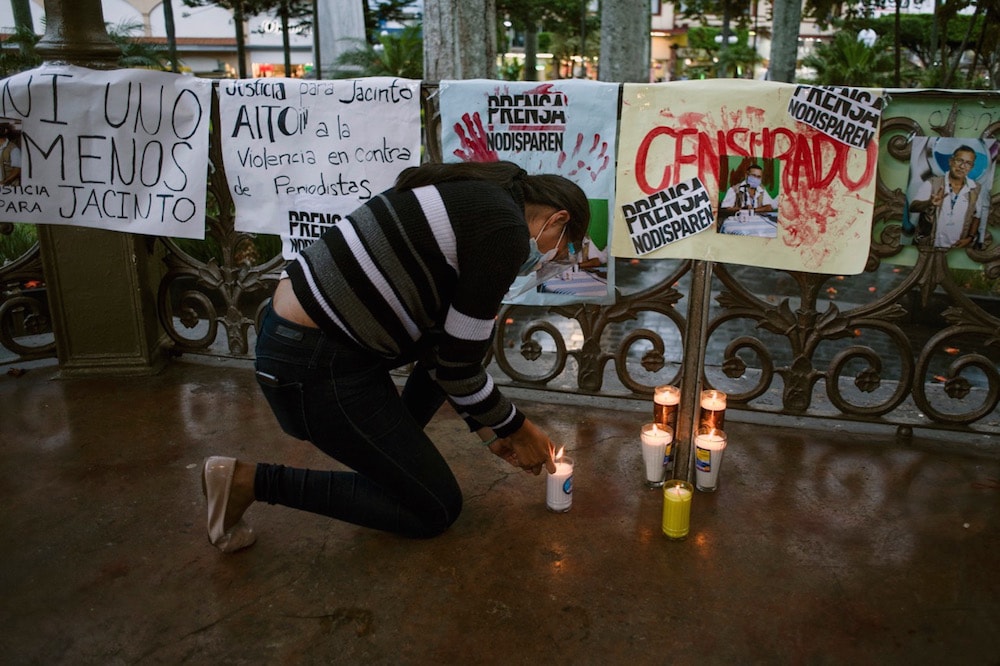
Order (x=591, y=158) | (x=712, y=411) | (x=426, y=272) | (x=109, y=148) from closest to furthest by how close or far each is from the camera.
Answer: (x=426, y=272)
(x=712, y=411)
(x=591, y=158)
(x=109, y=148)

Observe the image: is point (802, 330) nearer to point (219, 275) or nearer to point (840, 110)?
point (840, 110)

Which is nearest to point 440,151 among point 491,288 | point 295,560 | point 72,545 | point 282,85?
point 282,85

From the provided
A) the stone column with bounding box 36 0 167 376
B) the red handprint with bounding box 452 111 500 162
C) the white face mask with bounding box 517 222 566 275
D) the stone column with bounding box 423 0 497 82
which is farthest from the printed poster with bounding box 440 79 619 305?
the stone column with bounding box 423 0 497 82

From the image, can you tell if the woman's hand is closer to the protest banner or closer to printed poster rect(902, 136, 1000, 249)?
the protest banner

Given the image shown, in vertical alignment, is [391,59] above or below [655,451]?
above

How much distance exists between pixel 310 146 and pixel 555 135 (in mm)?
1192

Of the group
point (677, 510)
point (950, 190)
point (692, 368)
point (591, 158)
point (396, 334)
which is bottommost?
point (677, 510)

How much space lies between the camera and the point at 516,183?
232 cm

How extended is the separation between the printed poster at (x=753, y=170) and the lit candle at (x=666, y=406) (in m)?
0.57

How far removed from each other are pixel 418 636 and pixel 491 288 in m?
1.04

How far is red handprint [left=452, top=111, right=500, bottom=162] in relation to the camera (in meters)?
3.54

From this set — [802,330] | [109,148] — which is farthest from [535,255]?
[109,148]

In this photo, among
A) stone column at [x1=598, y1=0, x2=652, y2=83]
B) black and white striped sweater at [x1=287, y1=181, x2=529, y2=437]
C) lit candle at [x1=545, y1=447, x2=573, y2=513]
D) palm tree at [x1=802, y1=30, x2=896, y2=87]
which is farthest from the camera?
Result: palm tree at [x1=802, y1=30, x2=896, y2=87]

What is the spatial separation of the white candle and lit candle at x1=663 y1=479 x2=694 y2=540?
355mm
